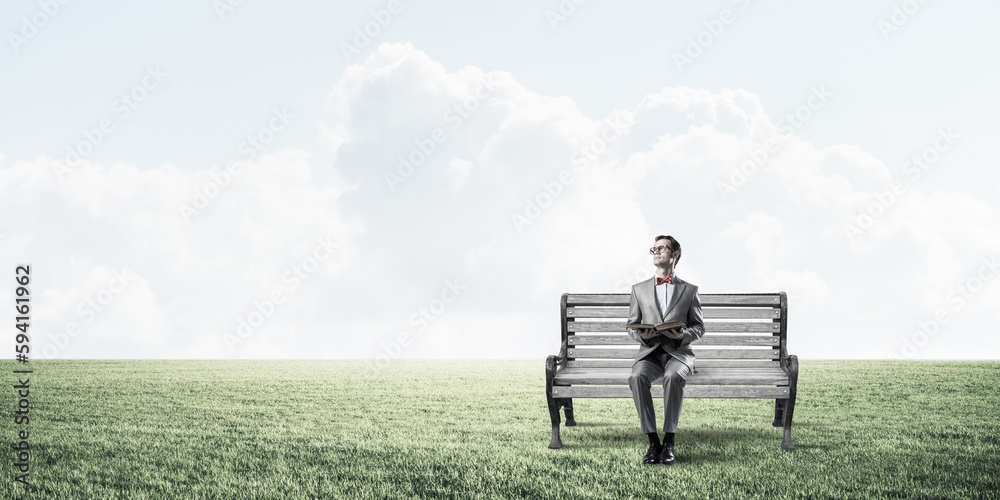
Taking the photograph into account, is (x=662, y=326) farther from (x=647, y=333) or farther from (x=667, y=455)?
(x=667, y=455)

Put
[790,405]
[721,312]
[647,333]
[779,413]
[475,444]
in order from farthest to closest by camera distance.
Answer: [779,413] → [721,312] → [475,444] → [790,405] → [647,333]

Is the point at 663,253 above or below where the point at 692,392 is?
above

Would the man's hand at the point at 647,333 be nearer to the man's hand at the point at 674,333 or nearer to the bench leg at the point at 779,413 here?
the man's hand at the point at 674,333

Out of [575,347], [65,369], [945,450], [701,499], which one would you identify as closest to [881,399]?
[945,450]

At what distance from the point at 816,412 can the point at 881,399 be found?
1922mm

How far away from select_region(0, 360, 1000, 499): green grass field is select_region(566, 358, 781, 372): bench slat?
65 centimetres

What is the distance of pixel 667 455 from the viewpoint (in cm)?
591

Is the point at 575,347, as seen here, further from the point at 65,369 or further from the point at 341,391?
the point at 65,369

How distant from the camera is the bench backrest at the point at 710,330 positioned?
744cm

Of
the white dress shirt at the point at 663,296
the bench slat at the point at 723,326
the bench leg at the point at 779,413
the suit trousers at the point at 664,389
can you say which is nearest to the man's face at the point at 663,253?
the white dress shirt at the point at 663,296

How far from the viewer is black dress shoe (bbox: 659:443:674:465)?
5.87 m

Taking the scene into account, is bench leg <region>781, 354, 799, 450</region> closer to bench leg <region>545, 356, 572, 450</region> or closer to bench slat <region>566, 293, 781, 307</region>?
bench slat <region>566, 293, 781, 307</region>

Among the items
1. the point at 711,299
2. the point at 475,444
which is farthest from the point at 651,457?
the point at 711,299

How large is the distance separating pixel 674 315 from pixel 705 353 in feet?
3.84
